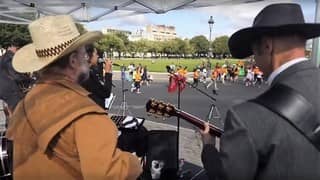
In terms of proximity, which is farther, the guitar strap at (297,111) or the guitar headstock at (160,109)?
the guitar headstock at (160,109)

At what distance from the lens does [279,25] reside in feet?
5.30

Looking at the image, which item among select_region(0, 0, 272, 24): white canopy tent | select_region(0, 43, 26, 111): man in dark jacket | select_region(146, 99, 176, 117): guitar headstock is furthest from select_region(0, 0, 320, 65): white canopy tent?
select_region(146, 99, 176, 117): guitar headstock

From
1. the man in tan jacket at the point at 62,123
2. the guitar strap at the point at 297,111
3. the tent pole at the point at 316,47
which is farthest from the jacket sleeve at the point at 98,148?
the tent pole at the point at 316,47

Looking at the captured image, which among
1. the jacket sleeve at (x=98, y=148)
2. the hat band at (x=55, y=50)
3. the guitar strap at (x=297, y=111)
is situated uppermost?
the hat band at (x=55, y=50)

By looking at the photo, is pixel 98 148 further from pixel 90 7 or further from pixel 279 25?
pixel 90 7

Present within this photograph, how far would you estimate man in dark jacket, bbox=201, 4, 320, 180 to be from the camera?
1530 millimetres

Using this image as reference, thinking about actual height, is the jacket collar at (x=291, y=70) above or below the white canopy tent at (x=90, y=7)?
→ below

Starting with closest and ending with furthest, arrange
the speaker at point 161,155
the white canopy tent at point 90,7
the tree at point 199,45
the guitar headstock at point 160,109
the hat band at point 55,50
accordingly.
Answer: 1. the hat band at point 55,50
2. the guitar headstock at point 160,109
3. the speaker at point 161,155
4. the white canopy tent at point 90,7
5. the tree at point 199,45

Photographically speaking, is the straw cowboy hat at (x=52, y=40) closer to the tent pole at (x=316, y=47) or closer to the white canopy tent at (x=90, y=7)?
the tent pole at (x=316, y=47)

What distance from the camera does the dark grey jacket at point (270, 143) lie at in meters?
1.53

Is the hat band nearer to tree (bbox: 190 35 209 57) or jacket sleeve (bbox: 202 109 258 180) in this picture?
jacket sleeve (bbox: 202 109 258 180)

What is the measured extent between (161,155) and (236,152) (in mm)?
3856

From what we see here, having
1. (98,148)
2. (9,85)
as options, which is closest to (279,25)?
(98,148)

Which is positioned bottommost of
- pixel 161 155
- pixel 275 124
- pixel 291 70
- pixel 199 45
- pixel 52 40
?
pixel 161 155
